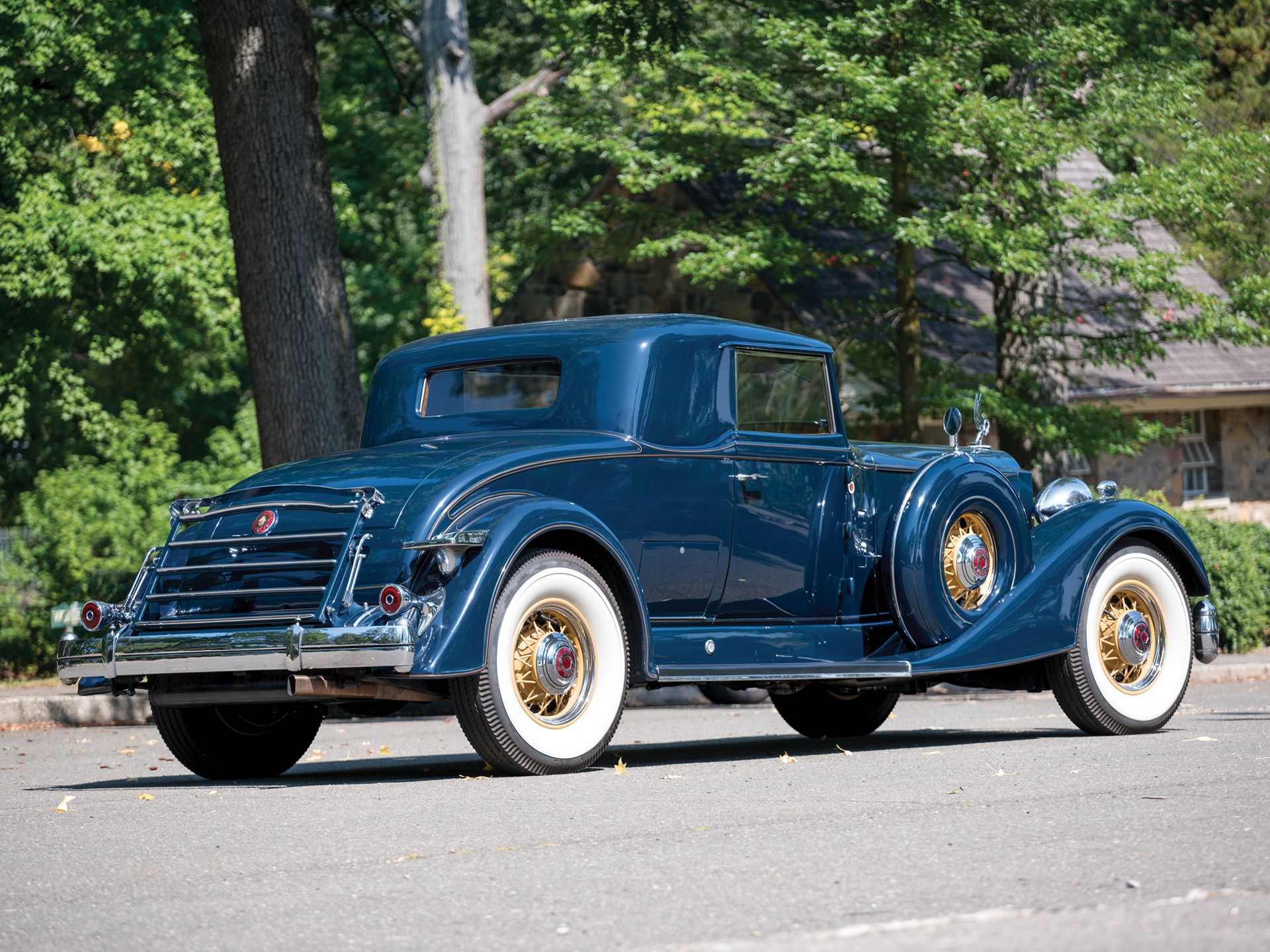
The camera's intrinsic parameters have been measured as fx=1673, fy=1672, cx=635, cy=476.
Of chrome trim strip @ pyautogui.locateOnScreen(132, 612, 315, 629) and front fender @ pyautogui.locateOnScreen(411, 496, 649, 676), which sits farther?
chrome trim strip @ pyautogui.locateOnScreen(132, 612, 315, 629)

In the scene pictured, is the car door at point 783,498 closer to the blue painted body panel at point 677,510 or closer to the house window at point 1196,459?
the blue painted body panel at point 677,510

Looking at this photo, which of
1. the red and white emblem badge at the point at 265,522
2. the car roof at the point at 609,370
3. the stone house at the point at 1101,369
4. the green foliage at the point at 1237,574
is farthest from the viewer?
the stone house at the point at 1101,369

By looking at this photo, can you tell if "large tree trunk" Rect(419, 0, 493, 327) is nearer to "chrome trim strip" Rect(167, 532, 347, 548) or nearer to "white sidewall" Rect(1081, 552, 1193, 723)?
"white sidewall" Rect(1081, 552, 1193, 723)

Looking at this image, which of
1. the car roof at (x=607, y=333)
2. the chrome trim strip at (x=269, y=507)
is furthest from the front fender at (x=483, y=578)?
the car roof at (x=607, y=333)

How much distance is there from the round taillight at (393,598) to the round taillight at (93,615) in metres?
1.50

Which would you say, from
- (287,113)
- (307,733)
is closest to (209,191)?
(287,113)

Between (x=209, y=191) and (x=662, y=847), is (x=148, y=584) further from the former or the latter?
(x=209, y=191)

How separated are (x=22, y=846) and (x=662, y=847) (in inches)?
85.2

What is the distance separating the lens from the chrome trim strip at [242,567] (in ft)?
22.4

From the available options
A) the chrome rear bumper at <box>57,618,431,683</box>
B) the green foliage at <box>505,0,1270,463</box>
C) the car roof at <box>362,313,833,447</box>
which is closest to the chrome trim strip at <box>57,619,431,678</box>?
the chrome rear bumper at <box>57,618,431,683</box>

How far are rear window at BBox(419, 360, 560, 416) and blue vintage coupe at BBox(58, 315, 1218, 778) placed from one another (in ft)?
0.05

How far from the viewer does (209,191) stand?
72.5 feet

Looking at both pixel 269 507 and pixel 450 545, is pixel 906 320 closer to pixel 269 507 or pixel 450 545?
pixel 269 507

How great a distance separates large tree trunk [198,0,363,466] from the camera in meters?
→ 12.3
